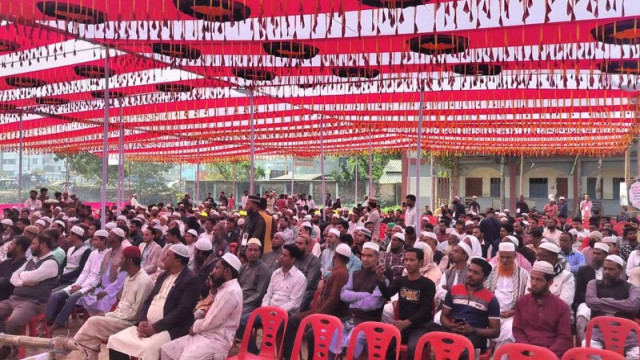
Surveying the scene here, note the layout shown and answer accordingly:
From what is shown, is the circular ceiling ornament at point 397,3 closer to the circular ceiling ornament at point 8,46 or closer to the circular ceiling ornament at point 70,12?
the circular ceiling ornament at point 70,12

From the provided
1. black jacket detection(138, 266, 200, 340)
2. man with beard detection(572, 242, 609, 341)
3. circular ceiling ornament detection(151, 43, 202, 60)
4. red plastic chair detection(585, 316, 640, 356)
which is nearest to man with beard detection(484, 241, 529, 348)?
man with beard detection(572, 242, 609, 341)

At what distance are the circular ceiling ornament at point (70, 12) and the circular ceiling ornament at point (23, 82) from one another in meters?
4.57

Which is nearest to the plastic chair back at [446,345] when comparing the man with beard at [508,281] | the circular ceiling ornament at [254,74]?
the man with beard at [508,281]

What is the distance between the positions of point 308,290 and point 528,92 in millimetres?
6013

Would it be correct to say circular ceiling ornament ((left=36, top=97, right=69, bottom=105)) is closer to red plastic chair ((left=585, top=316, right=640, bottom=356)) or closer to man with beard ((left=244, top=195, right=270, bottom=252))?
man with beard ((left=244, top=195, right=270, bottom=252))

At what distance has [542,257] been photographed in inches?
197

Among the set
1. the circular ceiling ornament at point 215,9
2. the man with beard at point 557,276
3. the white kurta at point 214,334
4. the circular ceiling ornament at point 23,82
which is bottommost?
the white kurta at point 214,334

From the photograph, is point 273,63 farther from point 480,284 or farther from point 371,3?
point 480,284

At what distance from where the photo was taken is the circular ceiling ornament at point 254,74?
27.7ft

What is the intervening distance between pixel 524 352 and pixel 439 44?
13.4 feet

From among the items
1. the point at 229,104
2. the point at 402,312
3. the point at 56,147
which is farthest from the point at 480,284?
the point at 56,147

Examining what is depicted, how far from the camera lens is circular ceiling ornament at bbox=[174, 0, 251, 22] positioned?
16.7ft

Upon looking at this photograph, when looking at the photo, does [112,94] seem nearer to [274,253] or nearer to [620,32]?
[274,253]

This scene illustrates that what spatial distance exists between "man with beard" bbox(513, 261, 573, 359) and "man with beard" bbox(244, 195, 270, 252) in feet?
11.7
